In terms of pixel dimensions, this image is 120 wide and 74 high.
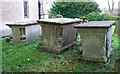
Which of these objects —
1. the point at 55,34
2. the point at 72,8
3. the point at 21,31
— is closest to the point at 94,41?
the point at 55,34

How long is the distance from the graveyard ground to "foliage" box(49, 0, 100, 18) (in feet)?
28.8

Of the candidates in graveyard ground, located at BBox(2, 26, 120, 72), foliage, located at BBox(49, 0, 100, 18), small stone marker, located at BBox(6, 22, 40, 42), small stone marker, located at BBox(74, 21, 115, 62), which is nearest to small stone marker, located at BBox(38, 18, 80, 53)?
graveyard ground, located at BBox(2, 26, 120, 72)

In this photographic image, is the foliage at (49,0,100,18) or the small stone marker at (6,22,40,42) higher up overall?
the foliage at (49,0,100,18)

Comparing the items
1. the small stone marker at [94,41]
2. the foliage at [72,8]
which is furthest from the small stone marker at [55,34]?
the foliage at [72,8]

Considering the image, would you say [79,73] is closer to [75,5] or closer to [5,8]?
[5,8]

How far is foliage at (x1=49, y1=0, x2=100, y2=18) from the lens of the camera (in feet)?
45.5

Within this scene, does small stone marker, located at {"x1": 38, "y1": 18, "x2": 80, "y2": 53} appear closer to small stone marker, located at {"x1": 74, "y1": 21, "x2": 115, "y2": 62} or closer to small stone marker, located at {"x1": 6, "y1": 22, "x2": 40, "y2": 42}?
small stone marker, located at {"x1": 74, "y1": 21, "x2": 115, "y2": 62}

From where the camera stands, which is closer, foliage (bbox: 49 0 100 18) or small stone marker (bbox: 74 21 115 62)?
small stone marker (bbox: 74 21 115 62)

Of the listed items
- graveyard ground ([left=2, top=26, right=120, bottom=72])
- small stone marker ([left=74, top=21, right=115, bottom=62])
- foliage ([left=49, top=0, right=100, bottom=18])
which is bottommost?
graveyard ground ([left=2, top=26, right=120, bottom=72])

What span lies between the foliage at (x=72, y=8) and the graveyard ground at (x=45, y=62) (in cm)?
878

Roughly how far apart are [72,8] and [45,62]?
9.89m

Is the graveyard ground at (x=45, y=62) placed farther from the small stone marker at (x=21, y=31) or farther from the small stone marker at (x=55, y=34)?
the small stone marker at (x=21, y=31)

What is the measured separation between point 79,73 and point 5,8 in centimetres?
542

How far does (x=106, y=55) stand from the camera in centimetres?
432
